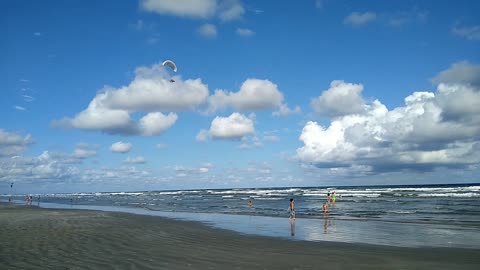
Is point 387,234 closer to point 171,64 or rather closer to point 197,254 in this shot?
point 197,254

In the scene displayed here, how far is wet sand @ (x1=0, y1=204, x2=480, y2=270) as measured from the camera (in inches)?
469

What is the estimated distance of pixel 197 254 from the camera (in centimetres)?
1388

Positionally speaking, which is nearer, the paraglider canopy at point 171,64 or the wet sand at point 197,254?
the wet sand at point 197,254

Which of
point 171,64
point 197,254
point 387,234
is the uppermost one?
point 171,64

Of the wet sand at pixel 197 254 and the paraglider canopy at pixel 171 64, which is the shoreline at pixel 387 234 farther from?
the paraglider canopy at pixel 171 64

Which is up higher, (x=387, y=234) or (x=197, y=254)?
(x=197, y=254)

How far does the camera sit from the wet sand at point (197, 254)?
11906 millimetres

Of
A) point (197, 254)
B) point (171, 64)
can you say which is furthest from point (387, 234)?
point (171, 64)

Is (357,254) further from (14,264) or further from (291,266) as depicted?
(14,264)

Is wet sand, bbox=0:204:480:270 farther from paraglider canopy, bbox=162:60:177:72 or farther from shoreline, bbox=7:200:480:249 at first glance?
paraglider canopy, bbox=162:60:177:72

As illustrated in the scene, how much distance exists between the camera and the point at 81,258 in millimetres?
12383

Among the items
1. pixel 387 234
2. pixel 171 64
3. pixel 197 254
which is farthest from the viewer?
pixel 171 64

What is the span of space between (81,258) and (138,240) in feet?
16.7

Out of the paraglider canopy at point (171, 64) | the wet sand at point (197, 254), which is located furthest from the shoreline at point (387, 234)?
the paraglider canopy at point (171, 64)
